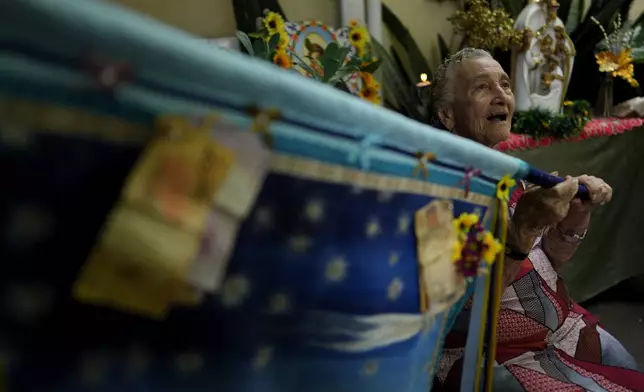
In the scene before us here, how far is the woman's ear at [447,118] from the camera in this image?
96 centimetres

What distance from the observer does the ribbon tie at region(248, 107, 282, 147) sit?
12.2 inches

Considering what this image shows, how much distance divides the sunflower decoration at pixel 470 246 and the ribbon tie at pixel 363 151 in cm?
17

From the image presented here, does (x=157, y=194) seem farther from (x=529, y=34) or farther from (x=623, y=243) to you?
(x=623, y=243)

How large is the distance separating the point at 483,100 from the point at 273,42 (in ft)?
1.26

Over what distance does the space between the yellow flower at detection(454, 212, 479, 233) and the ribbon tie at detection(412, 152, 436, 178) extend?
0.27ft

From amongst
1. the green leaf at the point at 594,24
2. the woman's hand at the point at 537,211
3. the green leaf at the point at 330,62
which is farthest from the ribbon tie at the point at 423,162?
the green leaf at the point at 594,24

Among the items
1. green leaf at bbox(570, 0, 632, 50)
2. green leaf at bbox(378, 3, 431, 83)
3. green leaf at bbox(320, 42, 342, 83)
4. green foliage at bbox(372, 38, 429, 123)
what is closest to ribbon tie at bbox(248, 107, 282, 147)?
green leaf at bbox(320, 42, 342, 83)

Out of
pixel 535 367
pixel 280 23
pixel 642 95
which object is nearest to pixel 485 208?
pixel 535 367

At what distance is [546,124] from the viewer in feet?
5.36

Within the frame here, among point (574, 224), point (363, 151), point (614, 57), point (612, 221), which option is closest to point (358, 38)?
point (574, 224)

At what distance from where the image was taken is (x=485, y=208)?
569 millimetres

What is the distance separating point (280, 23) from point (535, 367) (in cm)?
81

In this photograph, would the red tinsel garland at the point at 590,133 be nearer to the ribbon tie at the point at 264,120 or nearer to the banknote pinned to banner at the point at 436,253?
the banknote pinned to banner at the point at 436,253

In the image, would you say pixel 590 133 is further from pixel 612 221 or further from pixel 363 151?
pixel 363 151
